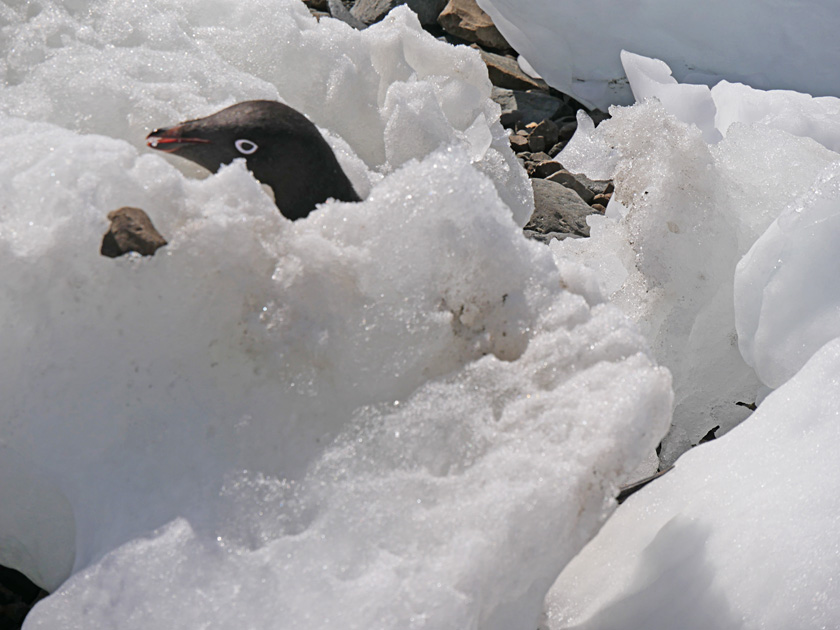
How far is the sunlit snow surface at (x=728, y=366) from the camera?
4.58ft

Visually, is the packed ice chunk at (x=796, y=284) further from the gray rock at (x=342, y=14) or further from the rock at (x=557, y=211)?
the gray rock at (x=342, y=14)

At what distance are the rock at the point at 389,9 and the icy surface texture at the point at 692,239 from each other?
2.86 meters

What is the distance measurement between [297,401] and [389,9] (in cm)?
412

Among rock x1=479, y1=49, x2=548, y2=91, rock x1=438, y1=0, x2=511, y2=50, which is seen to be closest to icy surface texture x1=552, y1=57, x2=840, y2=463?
rock x1=479, y1=49, x2=548, y2=91

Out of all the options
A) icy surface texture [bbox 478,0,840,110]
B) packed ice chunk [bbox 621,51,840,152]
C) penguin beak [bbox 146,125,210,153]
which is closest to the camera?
penguin beak [bbox 146,125,210,153]

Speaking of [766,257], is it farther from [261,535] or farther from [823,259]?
[261,535]

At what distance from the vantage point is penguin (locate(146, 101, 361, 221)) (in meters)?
1.62

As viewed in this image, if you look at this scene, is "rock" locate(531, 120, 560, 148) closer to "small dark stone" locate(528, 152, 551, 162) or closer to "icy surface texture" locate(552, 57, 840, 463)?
"small dark stone" locate(528, 152, 551, 162)

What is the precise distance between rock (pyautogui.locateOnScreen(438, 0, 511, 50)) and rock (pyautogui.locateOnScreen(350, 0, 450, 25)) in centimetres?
14

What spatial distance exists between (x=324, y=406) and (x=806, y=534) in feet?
2.77

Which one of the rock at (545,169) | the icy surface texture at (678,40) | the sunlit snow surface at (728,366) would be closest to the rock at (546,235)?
the sunlit snow surface at (728,366)

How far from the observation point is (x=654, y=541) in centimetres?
151

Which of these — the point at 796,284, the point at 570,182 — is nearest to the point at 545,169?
the point at 570,182

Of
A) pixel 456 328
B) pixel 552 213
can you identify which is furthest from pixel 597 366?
pixel 552 213
